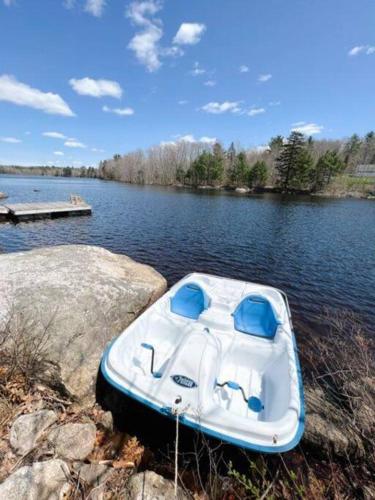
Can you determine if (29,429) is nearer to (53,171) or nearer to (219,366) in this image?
(219,366)

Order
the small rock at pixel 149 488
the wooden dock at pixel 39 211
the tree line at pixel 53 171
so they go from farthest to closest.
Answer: the tree line at pixel 53 171 < the wooden dock at pixel 39 211 < the small rock at pixel 149 488

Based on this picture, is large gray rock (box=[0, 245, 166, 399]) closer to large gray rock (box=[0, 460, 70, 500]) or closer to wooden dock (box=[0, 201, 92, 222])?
large gray rock (box=[0, 460, 70, 500])

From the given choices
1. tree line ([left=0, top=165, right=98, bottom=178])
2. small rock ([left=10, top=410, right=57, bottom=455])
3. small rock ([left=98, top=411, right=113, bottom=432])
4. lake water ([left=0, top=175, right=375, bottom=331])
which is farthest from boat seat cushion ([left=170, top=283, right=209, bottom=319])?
tree line ([left=0, top=165, right=98, bottom=178])

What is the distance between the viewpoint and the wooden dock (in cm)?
1636

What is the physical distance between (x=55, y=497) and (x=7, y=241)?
A: 1349 cm

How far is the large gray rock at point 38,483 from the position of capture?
1957 millimetres

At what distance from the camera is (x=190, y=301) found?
4.88 meters

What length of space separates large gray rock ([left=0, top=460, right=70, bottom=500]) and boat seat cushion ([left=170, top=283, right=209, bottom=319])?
287 centimetres

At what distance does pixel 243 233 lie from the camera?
15.9 meters

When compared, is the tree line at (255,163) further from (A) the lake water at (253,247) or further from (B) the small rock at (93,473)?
(B) the small rock at (93,473)

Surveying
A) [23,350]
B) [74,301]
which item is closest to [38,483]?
[23,350]

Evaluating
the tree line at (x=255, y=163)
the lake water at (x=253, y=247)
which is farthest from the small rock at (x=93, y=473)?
the tree line at (x=255, y=163)

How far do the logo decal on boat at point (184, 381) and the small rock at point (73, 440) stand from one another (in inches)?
47.3

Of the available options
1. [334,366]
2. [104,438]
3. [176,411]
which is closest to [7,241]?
[104,438]
